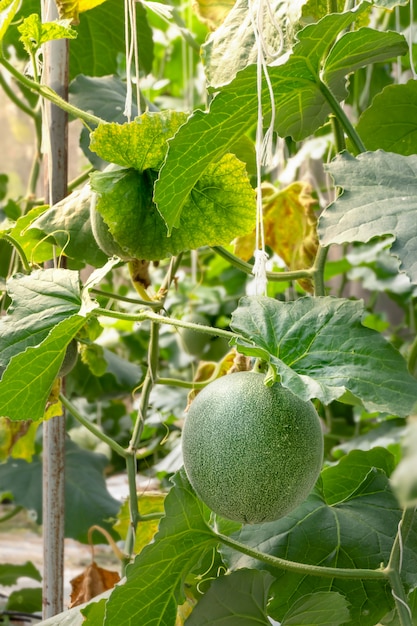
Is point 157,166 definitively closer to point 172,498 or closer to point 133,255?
point 133,255

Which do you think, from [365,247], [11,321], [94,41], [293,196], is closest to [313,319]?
[11,321]

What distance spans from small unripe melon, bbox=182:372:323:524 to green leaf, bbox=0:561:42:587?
107 centimetres

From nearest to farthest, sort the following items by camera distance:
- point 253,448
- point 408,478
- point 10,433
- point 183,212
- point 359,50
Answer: point 408,478
point 253,448
point 359,50
point 183,212
point 10,433

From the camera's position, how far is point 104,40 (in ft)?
4.11

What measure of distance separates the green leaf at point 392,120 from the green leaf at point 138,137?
0.77ft

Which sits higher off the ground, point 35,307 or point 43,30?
point 43,30

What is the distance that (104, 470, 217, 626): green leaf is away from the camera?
728mm

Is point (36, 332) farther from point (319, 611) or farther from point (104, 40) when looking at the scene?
point (104, 40)

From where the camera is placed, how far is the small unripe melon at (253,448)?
0.61 m

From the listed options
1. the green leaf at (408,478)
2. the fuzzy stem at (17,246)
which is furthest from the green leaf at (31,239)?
the green leaf at (408,478)

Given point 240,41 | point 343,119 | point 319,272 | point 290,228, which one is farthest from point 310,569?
point 290,228

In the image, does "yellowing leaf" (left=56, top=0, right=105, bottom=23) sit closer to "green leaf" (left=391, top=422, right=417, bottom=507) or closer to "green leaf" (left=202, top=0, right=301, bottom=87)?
"green leaf" (left=202, top=0, right=301, bottom=87)

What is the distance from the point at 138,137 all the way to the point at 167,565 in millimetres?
409

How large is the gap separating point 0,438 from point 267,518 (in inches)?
26.8
